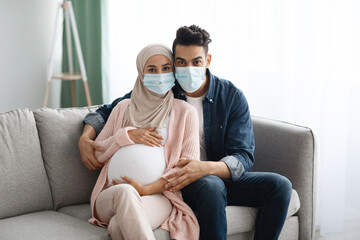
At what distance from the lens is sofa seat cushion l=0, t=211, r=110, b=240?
1.76 meters

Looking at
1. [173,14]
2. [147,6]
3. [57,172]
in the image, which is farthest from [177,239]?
[147,6]

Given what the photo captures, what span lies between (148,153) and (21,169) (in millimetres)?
544

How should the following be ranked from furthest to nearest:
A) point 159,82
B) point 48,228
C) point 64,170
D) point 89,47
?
point 89,47
point 64,170
point 159,82
point 48,228

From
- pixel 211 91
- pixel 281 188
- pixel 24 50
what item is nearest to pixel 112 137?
pixel 211 91

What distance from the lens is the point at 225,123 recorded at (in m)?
2.14

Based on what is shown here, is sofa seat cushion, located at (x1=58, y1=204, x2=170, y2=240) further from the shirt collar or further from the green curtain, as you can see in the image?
the green curtain

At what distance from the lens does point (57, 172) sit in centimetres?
215

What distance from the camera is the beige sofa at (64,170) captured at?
6.53 ft

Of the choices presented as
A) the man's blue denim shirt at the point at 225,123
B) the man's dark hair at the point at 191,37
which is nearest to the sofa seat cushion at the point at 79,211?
the man's blue denim shirt at the point at 225,123

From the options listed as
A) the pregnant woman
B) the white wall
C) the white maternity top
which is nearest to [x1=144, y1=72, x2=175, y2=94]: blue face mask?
the pregnant woman

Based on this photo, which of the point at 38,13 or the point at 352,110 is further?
the point at 38,13

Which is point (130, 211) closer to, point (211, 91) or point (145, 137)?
point (145, 137)

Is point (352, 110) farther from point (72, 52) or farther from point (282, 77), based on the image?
point (72, 52)

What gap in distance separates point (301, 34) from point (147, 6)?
4.29 ft
